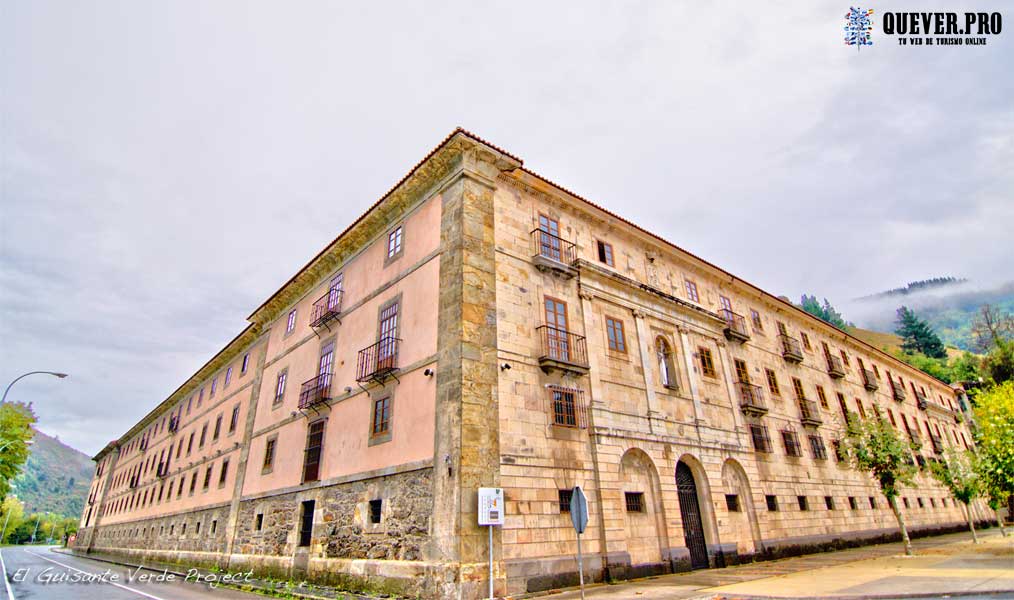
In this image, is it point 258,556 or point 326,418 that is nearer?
point 326,418

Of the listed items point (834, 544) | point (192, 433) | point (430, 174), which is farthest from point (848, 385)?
point (192, 433)

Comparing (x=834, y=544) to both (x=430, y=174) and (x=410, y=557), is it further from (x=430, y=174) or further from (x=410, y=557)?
(x=430, y=174)

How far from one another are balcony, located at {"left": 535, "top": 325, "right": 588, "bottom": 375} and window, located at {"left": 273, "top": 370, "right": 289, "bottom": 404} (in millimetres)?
13601

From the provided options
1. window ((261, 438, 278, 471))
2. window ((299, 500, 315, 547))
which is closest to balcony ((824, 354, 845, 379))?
window ((299, 500, 315, 547))

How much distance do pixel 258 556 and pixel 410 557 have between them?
10.9m

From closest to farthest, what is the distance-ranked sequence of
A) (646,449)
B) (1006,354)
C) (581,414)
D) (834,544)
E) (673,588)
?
1. (673,588)
2. (581,414)
3. (646,449)
4. (834,544)
5. (1006,354)

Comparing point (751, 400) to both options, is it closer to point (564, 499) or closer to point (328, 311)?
point (564, 499)

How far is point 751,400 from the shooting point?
2147cm

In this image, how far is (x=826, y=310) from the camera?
137 metres

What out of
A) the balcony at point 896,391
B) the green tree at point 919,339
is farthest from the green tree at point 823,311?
the balcony at point 896,391

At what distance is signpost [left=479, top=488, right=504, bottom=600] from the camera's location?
11289 mm

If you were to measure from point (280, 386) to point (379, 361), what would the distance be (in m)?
9.88

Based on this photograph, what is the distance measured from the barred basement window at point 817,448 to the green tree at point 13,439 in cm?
4951

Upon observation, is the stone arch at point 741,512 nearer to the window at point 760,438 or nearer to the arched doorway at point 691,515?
the arched doorway at point 691,515
